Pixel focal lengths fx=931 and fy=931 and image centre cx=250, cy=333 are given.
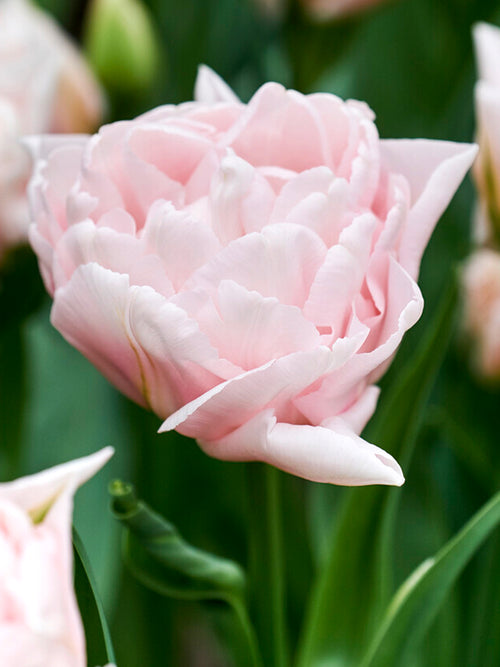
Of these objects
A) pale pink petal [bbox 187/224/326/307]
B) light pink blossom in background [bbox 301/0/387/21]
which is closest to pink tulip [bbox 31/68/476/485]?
pale pink petal [bbox 187/224/326/307]

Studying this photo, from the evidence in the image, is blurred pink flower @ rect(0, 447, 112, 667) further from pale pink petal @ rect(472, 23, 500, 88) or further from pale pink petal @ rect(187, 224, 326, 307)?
pale pink petal @ rect(472, 23, 500, 88)

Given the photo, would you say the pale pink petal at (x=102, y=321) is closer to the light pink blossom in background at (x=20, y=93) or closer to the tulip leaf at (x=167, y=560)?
the tulip leaf at (x=167, y=560)

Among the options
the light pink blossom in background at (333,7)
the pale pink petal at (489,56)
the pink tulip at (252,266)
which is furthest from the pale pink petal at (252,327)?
the light pink blossom in background at (333,7)

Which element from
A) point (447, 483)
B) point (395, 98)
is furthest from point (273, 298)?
point (395, 98)

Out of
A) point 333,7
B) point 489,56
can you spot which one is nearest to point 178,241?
point 489,56

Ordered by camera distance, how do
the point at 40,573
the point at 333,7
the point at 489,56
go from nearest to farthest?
the point at 40,573
the point at 489,56
the point at 333,7

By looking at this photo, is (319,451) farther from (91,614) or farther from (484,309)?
(484,309)

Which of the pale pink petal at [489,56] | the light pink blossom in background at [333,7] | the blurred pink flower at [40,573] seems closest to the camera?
the blurred pink flower at [40,573]
